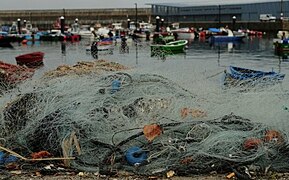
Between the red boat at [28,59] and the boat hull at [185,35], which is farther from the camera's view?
the boat hull at [185,35]

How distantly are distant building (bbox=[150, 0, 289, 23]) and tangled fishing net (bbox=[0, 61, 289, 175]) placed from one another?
69045mm

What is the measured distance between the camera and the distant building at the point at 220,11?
76.9 meters

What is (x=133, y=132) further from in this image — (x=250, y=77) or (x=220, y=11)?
(x=220, y=11)

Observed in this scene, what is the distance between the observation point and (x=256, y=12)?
79375 mm

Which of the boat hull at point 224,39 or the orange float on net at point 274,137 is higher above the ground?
the orange float on net at point 274,137

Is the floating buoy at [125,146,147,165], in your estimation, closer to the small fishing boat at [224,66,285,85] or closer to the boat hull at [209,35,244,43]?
the small fishing boat at [224,66,285,85]

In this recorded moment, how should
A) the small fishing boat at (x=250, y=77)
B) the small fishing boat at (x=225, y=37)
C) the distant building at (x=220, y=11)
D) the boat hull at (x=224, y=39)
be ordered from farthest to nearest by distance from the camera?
the distant building at (x=220, y=11) < the small fishing boat at (x=225, y=37) < the boat hull at (x=224, y=39) < the small fishing boat at (x=250, y=77)

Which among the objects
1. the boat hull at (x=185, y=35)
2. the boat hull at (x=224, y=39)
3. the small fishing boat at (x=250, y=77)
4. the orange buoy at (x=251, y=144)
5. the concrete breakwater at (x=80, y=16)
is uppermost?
the concrete breakwater at (x=80, y=16)

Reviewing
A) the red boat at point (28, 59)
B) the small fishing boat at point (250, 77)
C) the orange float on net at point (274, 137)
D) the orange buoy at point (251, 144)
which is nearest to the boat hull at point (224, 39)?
the red boat at point (28, 59)

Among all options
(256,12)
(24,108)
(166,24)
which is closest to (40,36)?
(166,24)

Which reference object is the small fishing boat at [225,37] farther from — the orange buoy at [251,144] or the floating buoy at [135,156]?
the floating buoy at [135,156]

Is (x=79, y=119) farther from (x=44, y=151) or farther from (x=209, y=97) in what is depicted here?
(x=209, y=97)

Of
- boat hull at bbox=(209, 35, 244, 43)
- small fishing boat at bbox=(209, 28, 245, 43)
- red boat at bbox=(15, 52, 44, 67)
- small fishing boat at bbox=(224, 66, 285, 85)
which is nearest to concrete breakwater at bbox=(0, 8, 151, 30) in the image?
small fishing boat at bbox=(209, 28, 245, 43)

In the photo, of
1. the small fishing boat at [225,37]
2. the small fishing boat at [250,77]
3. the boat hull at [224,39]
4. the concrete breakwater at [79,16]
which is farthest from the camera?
the concrete breakwater at [79,16]
